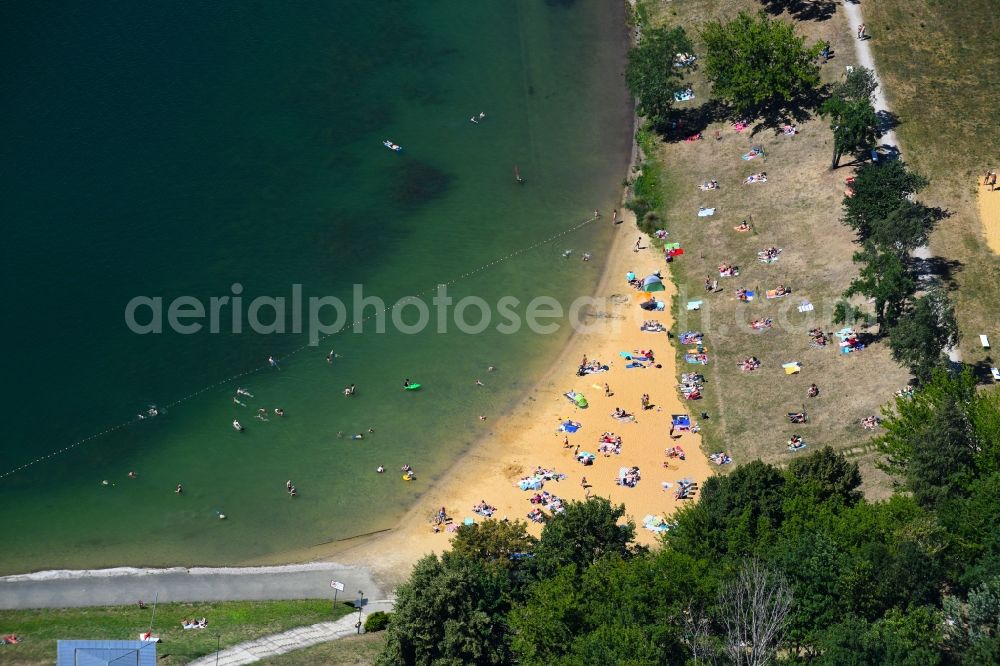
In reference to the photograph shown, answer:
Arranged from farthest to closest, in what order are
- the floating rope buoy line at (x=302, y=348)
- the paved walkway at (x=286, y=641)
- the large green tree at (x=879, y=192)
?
the floating rope buoy line at (x=302, y=348) < the large green tree at (x=879, y=192) < the paved walkway at (x=286, y=641)

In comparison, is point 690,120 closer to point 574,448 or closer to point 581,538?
point 574,448

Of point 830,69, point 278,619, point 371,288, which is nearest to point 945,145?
point 830,69

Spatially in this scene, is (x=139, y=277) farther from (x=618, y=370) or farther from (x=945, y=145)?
(x=945, y=145)

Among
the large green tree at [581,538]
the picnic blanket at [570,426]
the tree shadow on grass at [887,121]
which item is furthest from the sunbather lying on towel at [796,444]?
the tree shadow on grass at [887,121]

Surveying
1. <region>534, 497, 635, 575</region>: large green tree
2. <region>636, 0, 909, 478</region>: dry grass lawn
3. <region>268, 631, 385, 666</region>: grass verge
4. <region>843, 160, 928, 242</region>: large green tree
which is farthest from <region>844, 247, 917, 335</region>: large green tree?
<region>268, 631, 385, 666</region>: grass verge

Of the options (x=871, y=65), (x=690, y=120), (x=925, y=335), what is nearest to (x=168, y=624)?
(x=925, y=335)

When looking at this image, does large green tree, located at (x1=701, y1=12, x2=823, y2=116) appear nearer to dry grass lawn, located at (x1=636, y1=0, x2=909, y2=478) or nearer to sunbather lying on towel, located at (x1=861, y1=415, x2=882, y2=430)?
dry grass lawn, located at (x1=636, y1=0, x2=909, y2=478)

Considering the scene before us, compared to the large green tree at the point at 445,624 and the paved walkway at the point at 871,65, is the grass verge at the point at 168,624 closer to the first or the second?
the large green tree at the point at 445,624
